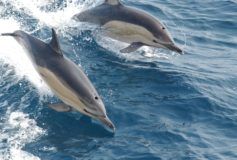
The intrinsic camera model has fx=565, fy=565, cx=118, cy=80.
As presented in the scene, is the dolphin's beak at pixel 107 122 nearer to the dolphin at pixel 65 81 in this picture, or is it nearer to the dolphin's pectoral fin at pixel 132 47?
the dolphin at pixel 65 81

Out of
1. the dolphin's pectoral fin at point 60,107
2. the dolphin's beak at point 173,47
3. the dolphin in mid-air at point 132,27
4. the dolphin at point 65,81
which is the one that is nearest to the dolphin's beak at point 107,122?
the dolphin at point 65,81

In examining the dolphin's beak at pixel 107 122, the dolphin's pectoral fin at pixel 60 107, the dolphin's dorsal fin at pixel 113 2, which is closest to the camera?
the dolphin's beak at pixel 107 122

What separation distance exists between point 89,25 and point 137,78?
2751mm

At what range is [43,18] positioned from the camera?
15.7 m

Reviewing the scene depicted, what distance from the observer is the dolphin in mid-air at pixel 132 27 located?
45.0 ft

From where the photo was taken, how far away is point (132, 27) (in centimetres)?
1391

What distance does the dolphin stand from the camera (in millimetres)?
9914

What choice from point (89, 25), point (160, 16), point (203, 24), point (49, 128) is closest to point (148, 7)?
point (160, 16)

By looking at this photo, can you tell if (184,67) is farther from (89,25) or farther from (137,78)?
(89,25)

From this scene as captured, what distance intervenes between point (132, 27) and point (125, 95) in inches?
101

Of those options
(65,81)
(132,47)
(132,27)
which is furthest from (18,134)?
(132,27)

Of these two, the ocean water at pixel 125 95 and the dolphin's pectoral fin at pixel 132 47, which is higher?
the dolphin's pectoral fin at pixel 132 47

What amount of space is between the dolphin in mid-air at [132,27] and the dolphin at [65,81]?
3.12 meters

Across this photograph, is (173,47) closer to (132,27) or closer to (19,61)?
(132,27)
